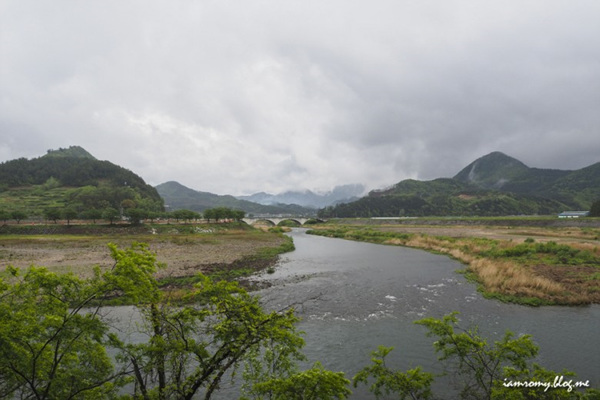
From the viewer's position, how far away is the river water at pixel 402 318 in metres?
15.4

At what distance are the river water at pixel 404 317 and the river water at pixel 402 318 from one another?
0.19ft

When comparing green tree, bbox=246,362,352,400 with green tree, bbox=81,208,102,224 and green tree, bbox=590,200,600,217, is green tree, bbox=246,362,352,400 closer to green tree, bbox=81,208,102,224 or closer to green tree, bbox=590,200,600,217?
green tree, bbox=81,208,102,224

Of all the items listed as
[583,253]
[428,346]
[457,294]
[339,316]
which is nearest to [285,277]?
[339,316]

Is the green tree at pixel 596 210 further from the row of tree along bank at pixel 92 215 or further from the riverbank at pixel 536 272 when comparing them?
the row of tree along bank at pixel 92 215

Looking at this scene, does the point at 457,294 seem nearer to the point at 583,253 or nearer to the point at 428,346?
the point at 428,346

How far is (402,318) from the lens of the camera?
22.0 m

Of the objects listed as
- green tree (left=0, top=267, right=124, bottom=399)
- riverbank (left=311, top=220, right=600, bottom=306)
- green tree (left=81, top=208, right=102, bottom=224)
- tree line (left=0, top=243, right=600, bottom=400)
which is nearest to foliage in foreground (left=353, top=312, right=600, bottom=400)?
tree line (left=0, top=243, right=600, bottom=400)

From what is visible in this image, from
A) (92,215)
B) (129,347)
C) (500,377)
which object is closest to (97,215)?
(92,215)

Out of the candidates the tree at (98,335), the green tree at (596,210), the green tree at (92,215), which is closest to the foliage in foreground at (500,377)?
the tree at (98,335)

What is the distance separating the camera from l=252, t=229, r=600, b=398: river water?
1577cm

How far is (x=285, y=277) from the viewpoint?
36.4 meters

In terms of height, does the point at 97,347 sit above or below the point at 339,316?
above

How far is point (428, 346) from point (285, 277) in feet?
70.2

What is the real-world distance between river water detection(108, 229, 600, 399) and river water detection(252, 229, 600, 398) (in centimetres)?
6
